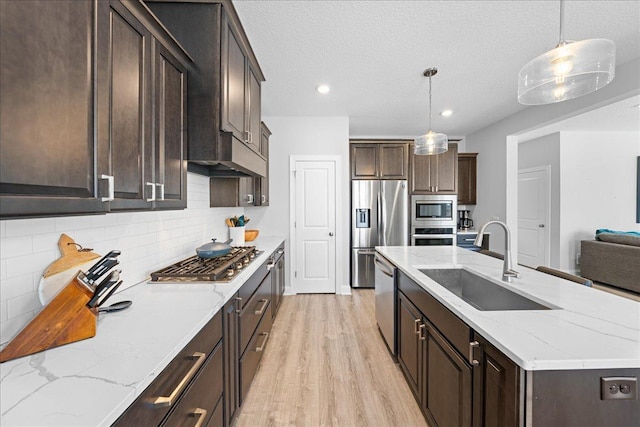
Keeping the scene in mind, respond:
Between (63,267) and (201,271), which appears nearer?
(63,267)

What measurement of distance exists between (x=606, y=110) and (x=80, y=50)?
599 centimetres

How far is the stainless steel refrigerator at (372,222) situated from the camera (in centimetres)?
462

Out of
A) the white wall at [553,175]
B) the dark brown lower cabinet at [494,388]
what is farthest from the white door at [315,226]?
the white wall at [553,175]

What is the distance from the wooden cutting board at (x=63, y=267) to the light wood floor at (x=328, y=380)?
1.35 m

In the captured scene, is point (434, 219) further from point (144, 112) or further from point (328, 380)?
point (144, 112)

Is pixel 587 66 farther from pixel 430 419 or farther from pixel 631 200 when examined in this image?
pixel 631 200

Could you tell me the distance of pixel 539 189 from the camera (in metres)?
A: 5.95

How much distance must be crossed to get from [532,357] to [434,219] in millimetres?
4227

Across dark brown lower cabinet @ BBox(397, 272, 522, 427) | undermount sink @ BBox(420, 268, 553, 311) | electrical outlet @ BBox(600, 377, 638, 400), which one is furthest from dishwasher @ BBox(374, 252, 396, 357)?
electrical outlet @ BBox(600, 377, 638, 400)

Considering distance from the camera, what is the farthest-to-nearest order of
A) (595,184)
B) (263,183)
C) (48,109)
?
(595,184), (263,183), (48,109)

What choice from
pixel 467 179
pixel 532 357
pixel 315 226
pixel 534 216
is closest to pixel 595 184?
pixel 534 216

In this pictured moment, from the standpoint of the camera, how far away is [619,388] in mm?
855

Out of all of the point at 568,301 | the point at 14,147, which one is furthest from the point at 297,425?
the point at 14,147

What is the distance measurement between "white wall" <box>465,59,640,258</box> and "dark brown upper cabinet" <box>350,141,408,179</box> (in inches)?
63.0
